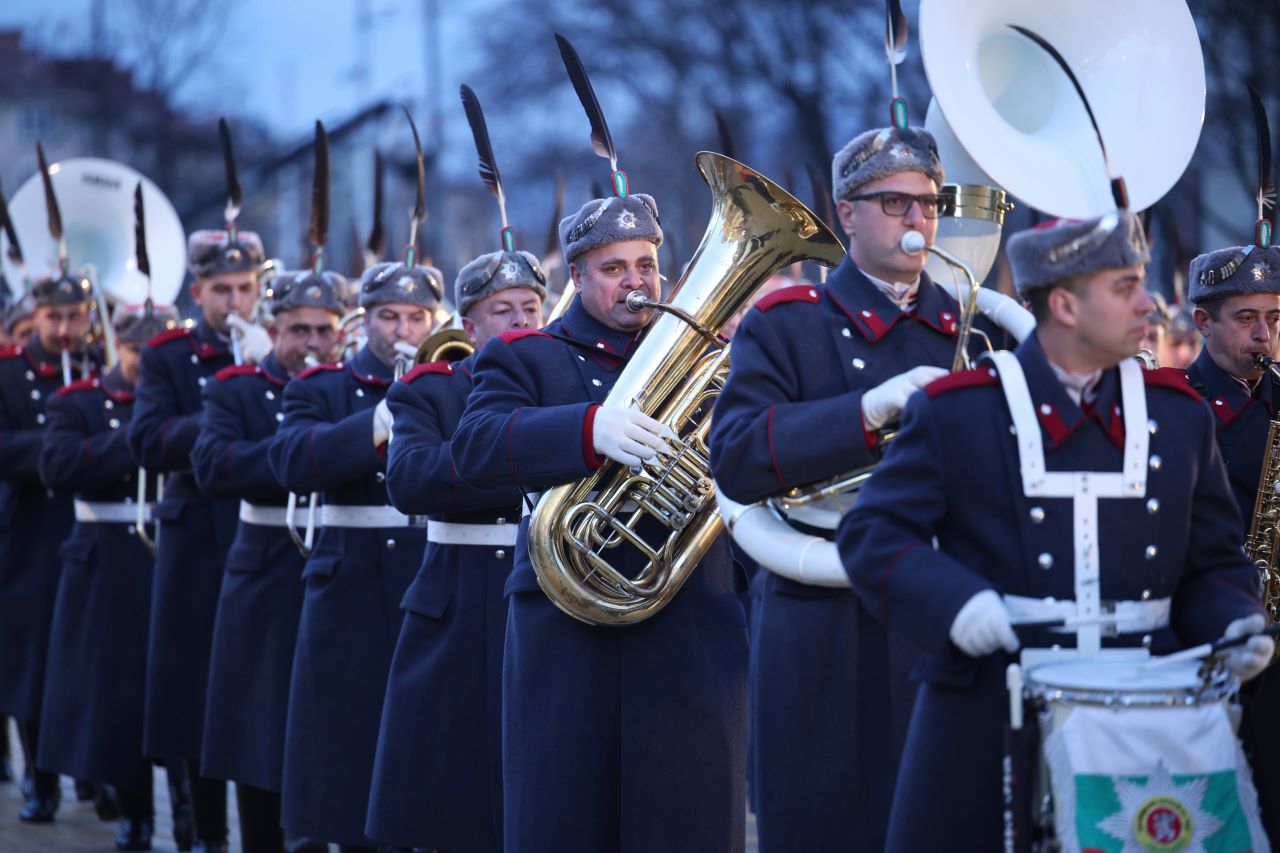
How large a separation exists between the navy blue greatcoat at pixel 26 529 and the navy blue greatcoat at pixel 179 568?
126 cm

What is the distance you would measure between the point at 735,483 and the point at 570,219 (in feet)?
4.49

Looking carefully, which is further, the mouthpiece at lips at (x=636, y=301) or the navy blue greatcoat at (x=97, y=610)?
the navy blue greatcoat at (x=97, y=610)

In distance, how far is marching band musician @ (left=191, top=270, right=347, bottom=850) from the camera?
7.34m

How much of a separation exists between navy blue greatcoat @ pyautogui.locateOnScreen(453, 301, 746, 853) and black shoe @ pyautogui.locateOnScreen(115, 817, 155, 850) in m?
3.37

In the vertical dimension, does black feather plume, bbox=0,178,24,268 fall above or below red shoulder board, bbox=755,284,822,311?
above

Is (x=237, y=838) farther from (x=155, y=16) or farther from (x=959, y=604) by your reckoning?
(x=155, y=16)

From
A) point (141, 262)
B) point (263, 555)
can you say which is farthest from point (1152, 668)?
point (141, 262)

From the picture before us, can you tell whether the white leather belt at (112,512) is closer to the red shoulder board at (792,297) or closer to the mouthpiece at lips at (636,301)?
the mouthpiece at lips at (636,301)

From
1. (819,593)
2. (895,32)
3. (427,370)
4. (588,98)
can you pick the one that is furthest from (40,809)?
(895,32)

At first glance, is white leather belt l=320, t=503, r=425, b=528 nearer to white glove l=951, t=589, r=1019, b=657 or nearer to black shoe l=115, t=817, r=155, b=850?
black shoe l=115, t=817, r=155, b=850

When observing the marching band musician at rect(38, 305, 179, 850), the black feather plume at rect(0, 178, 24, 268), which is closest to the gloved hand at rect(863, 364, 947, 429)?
the marching band musician at rect(38, 305, 179, 850)

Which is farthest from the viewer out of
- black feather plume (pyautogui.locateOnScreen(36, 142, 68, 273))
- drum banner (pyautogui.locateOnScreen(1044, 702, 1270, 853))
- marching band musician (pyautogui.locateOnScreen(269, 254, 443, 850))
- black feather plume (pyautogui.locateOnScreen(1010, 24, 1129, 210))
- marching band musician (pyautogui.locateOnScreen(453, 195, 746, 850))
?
black feather plume (pyautogui.locateOnScreen(36, 142, 68, 273))

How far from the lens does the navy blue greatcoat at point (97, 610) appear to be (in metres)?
8.58

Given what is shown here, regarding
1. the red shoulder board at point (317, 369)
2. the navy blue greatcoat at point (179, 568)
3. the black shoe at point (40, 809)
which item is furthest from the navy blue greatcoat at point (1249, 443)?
the black shoe at point (40, 809)
